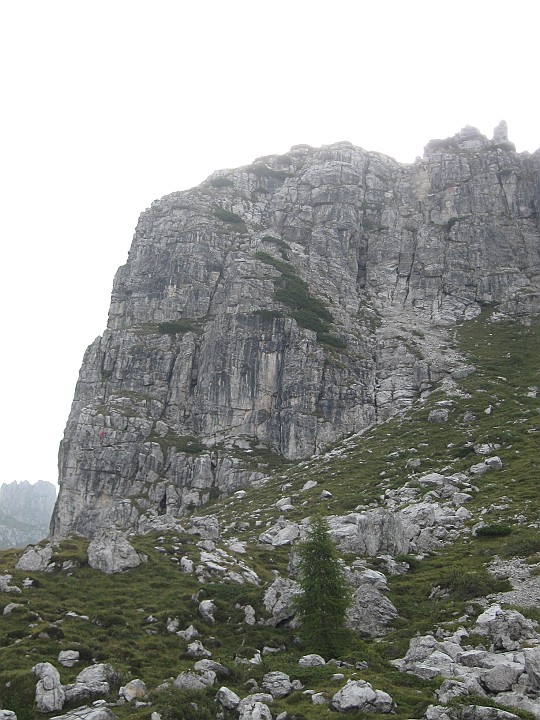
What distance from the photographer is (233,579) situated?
38188 millimetres

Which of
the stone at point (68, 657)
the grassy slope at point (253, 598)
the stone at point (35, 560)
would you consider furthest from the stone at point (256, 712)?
the stone at point (35, 560)

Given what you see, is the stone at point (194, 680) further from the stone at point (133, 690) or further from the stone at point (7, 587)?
the stone at point (7, 587)

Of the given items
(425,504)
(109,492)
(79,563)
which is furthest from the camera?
(109,492)

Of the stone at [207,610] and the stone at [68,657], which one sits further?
the stone at [207,610]

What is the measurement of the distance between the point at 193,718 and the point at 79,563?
766 inches

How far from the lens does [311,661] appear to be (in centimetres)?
2653

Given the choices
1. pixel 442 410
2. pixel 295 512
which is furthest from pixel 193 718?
pixel 442 410

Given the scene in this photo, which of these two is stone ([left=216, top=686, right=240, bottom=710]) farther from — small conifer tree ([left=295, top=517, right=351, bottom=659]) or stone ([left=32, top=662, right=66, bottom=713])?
small conifer tree ([left=295, top=517, right=351, bottom=659])

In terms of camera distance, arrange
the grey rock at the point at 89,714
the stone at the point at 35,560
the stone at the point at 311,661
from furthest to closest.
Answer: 1. the stone at the point at 35,560
2. the stone at the point at 311,661
3. the grey rock at the point at 89,714

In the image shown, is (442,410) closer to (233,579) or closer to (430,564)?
(430,564)

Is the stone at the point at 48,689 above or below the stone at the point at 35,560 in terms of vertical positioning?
below

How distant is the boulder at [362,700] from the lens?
1989cm

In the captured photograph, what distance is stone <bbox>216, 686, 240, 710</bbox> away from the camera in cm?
2161

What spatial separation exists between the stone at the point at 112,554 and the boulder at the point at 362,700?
20.8 metres
